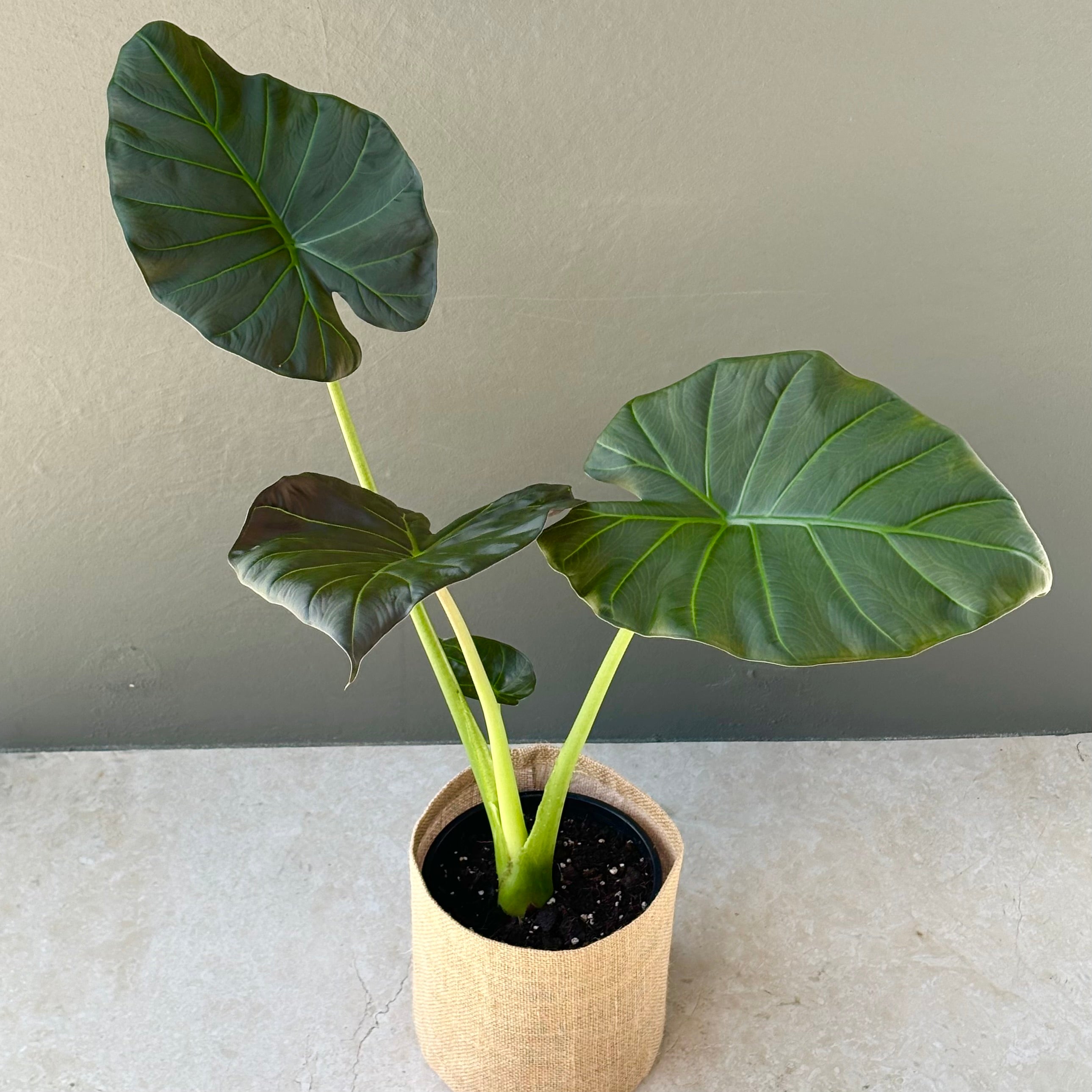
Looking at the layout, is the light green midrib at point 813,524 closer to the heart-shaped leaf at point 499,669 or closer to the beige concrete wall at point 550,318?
the heart-shaped leaf at point 499,669

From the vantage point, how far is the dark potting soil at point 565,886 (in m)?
1.29

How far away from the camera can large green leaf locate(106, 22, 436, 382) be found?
1.07m

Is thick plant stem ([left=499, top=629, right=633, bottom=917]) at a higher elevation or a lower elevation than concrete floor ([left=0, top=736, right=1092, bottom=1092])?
higher

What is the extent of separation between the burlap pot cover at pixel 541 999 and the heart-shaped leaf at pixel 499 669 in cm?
16

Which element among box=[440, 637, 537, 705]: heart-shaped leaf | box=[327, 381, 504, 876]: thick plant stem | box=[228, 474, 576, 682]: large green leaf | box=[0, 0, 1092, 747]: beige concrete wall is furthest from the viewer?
box=[0, 0, 1092, 747]: beige concrete wall

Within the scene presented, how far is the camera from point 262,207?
1163 mm

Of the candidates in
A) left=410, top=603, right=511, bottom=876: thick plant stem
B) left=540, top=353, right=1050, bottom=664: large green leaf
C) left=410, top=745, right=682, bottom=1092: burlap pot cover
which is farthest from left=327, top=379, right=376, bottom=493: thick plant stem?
left=410, top=745, right=682, bottom=1092: burlap pot cover

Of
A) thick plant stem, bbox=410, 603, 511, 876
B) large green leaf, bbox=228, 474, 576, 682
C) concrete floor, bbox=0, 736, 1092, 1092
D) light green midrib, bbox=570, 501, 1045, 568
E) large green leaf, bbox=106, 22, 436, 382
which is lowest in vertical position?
concrete floor, bbox=0, 736, 1092, 1092

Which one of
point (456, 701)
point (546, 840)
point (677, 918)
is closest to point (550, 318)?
point (456, 701)

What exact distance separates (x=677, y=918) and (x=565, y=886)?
0.36m

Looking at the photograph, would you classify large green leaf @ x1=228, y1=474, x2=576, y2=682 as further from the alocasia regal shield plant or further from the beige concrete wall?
the beige concrete wall

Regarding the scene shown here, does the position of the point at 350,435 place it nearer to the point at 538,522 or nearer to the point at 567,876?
the point at 538,522

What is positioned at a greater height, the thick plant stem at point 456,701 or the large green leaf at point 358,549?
the large green leaf at point 358,549

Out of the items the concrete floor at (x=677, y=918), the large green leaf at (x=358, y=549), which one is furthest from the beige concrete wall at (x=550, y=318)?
the large green leaf at (x=358, y=549)
